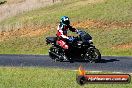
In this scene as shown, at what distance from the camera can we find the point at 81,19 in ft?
143

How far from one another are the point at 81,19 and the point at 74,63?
20589 millimetres

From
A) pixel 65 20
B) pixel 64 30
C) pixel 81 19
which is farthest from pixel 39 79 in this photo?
pixel 81 19

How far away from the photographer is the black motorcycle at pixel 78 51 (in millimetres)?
22930

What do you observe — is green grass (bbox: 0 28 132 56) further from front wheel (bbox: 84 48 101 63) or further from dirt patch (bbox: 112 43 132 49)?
front wheel (bbox: 84 48 101 63)

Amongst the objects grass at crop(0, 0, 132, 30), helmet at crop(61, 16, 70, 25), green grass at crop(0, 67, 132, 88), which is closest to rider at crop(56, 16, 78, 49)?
helmet at crop(61, 16, 70, 25)

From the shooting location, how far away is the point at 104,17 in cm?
4216

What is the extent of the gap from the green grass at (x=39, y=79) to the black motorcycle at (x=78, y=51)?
13.4ft

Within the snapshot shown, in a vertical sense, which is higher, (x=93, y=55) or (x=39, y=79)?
(x=39, y=79)

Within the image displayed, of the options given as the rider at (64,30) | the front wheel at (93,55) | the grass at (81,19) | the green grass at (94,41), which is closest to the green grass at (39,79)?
the front wheel at (93,55)

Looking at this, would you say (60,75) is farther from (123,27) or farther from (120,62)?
(123,27)

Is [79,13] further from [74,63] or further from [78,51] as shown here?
[74,63]

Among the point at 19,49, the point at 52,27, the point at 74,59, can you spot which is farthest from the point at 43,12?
the point at 74,59

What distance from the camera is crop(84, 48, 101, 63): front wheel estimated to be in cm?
2270

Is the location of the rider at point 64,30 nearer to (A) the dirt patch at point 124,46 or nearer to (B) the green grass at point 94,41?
(B) the green grass at point 94,41
